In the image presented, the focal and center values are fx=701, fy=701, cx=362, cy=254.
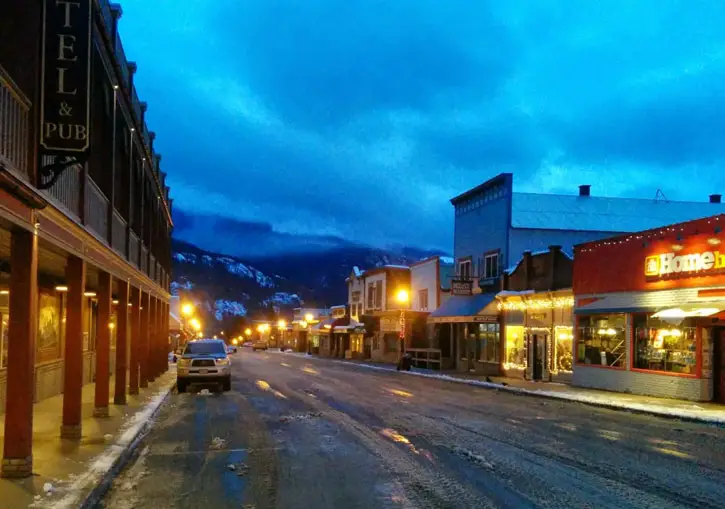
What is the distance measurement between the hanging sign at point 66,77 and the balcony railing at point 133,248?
32.1ft

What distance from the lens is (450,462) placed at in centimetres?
1059

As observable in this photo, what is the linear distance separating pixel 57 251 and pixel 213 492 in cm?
533

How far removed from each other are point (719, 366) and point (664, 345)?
2170 mm

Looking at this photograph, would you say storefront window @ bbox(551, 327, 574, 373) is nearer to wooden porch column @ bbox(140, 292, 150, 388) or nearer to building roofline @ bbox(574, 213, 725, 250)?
building roofline @ bbox(574, 213, 725, 250)

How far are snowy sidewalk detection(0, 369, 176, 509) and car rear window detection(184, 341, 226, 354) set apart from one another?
802cm

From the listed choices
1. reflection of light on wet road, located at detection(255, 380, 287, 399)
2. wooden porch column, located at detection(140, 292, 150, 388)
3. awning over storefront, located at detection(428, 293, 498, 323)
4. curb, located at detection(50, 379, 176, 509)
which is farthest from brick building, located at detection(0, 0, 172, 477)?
awning over storefront, located at detection(428, 293, 498, 323)

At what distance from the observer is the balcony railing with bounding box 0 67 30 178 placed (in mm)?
8570

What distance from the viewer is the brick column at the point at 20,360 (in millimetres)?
9172

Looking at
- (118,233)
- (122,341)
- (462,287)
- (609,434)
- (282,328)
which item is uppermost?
(118,233)

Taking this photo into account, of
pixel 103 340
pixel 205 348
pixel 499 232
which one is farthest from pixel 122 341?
pixel 499 232

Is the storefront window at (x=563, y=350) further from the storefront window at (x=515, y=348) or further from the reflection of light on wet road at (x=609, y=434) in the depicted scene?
the reflection of light on wet road at (x=609, y=434)

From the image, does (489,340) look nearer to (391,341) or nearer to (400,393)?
(400,393)

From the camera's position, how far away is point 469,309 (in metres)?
37.8

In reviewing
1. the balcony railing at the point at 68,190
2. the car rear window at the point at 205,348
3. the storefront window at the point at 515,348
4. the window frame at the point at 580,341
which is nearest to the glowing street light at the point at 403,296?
the storefront window at the point at 515,348
